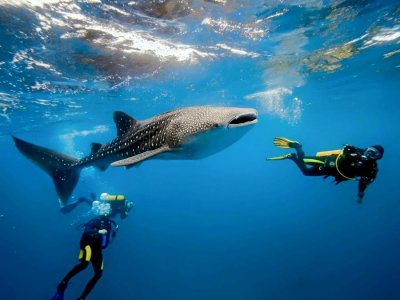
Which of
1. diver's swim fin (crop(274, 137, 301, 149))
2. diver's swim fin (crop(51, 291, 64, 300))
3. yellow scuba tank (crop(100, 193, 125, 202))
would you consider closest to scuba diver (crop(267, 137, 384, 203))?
diver's swim fin (crop(274, 137, 301, 149))

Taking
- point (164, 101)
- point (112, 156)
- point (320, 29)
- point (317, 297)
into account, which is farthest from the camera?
point (164, 101)

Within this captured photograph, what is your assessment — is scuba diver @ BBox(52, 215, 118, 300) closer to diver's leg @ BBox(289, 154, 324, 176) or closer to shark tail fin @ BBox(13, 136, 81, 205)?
shark tail fin @ BBox(13, 136, 81, 205)

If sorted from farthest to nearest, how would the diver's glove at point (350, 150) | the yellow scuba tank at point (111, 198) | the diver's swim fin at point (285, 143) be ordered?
the yellow scuba tank at point (111, 198) → the diver's swim fin at point (285, 143) → the diver's glove at point (350, 150)

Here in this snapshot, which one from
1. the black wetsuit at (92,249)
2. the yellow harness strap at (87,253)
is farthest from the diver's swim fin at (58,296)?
the yellow harness strap at (87,253)

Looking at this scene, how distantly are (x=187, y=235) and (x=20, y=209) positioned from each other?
73.4m

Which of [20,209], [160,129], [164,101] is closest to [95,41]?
[160,129]

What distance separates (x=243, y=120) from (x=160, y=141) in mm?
1702

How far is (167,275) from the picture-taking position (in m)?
35.0

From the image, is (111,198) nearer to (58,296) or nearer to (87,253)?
(87,253)

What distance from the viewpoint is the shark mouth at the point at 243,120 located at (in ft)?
13.5

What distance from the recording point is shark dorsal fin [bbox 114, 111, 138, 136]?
20.2ft

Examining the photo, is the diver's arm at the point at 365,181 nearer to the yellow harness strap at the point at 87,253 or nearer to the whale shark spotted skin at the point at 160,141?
the whale shark spotted skin at the point at 160,141

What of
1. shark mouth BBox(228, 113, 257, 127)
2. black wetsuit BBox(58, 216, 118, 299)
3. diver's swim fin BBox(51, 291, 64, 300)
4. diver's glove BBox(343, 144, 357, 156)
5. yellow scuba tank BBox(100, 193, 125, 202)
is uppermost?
shark mouth BBox(228, 113, 257, 127)

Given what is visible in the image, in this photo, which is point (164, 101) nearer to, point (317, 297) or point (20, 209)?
point (317, 297)
